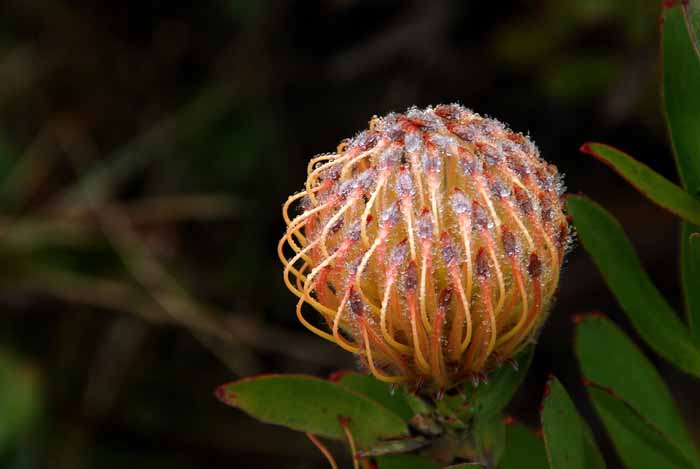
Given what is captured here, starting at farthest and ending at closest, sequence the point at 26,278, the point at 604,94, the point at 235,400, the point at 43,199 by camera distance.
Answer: the point at 43,199 < the point at 26,278 < the point at 604,94 < the point at 235,400

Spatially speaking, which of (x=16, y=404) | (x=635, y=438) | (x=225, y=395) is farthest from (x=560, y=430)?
(x=16, y=404)

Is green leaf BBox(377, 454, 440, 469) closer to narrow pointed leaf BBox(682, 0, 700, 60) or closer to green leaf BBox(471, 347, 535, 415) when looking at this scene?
green leaf BBox(471, 347, 535, 415)

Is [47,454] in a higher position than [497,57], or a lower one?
lower

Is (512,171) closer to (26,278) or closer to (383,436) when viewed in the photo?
(383,436)

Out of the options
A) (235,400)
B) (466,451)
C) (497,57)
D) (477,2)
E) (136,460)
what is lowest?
(466,451)

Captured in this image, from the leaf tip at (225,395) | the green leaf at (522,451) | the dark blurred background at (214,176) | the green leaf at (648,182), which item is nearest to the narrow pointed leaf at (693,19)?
the green leaf at (648,182)

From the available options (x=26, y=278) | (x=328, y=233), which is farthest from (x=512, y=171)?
(x=26, y=278)

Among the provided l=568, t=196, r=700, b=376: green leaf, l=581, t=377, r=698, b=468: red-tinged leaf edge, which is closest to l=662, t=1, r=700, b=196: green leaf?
l=568, t=196, r=700, b=376: green leaf
